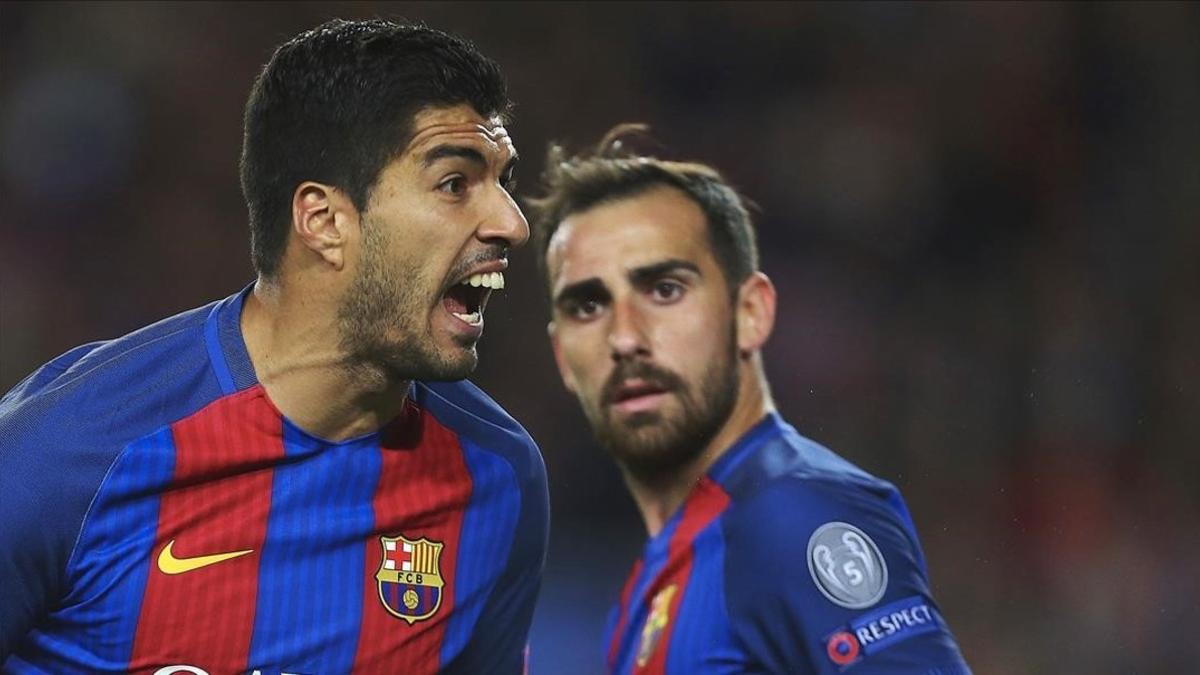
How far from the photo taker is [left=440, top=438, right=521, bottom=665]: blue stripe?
285cm

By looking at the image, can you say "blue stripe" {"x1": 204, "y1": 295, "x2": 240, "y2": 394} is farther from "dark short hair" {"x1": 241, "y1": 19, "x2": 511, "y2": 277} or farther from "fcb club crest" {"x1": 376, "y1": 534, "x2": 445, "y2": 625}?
"fcb club crest" {"x1": 376, "y1": 534, "x2": 445, "y2": 625}

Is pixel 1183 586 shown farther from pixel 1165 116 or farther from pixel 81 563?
pixel 81 563

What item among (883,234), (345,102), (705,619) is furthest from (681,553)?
(883,234)

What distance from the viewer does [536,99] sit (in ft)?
26.5

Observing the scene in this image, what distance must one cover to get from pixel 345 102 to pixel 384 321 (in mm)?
393

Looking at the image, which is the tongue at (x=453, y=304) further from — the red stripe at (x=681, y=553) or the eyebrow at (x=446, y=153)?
the red stripe at (x=681, y=553)

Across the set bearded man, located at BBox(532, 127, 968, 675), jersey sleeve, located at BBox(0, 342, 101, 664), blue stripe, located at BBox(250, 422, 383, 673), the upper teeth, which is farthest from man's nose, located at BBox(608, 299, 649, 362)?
jersey sleeve, located at BBox(0, 342, 101, 664)

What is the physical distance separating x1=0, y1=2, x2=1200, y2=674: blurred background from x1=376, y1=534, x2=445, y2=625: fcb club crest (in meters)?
3.25

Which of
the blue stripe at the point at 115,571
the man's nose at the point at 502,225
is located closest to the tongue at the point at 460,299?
the man's nose at the point at 502,225

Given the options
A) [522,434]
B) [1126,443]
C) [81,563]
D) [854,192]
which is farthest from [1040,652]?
[81,563]

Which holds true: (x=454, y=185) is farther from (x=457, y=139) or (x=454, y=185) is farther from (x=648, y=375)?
(x=648, y=375)

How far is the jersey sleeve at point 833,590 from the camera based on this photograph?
279cm

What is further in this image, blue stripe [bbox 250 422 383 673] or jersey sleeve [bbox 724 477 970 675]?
jersey sleeve [bbox 724 477 970 675]

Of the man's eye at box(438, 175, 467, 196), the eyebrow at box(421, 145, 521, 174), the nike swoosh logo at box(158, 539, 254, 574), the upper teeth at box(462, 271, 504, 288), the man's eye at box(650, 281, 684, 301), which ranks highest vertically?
the eyebrow at box(421, 145, 521, 174)
